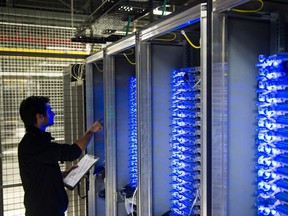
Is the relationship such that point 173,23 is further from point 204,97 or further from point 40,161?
point 40,161

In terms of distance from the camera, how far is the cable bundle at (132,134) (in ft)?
7.77

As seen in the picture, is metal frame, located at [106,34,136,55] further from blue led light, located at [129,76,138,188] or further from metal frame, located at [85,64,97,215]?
metal frame, located at [85,64,97,215]

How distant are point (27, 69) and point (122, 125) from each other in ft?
5.15

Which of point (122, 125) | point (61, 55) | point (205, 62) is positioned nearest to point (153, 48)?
point (205, 62)

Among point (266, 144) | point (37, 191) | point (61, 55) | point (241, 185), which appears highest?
point (61, 55)

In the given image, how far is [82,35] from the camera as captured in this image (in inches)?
117

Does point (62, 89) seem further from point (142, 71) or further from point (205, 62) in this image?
point (205, 62)

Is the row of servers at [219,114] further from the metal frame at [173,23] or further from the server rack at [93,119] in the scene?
the server rack at [93,119]

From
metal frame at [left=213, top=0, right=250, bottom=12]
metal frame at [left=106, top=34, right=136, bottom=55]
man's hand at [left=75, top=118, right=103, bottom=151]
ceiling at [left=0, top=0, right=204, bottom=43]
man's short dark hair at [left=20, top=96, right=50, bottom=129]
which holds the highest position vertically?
ceiling at [left=0, top=0, right=204, bottom=43]

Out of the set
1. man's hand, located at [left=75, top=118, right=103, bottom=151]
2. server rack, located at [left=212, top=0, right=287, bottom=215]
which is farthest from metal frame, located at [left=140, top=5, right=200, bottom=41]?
man's hand, located at [left=75, top=118, right=103, bottom=151]

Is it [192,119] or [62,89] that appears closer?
[192,119]

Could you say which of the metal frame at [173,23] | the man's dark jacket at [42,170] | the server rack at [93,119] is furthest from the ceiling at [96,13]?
the man's dark jacket at [42,170]

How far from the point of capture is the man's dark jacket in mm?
2186

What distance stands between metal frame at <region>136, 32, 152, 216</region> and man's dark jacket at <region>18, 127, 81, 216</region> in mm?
640
